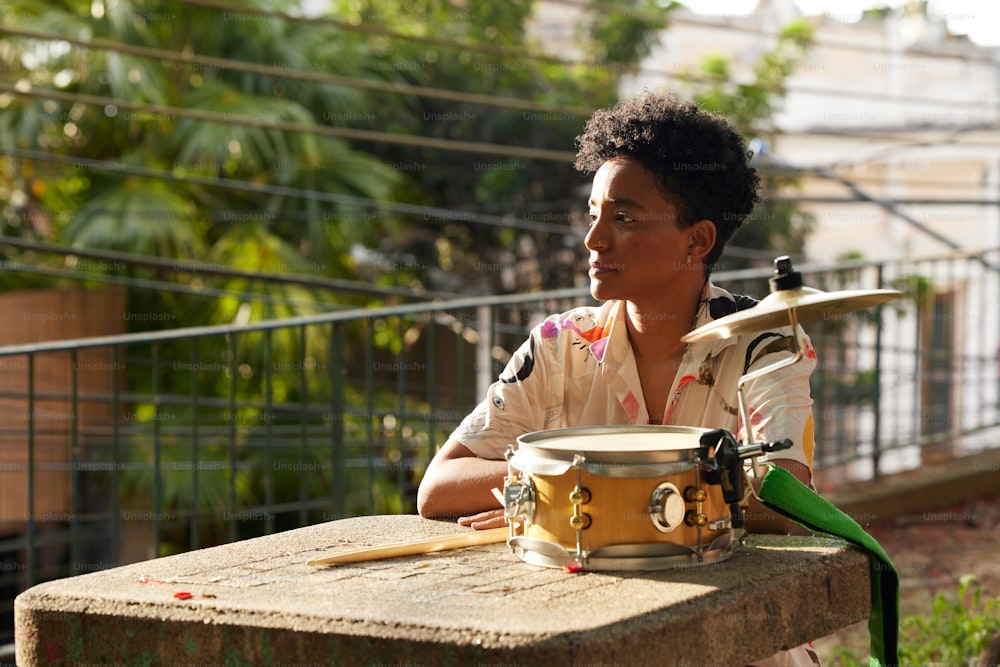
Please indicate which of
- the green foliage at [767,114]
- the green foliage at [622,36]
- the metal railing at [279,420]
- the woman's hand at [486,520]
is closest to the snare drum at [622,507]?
the woman's hand at [486,520]

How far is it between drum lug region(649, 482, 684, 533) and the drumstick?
0.38 metres

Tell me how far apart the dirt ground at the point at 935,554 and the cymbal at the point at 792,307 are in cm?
300

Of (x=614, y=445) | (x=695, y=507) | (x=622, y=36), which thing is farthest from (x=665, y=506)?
(x=622, y=36)

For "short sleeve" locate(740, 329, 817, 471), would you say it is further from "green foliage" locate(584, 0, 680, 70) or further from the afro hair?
"green foliage" locate(584, 0, 680, 70)

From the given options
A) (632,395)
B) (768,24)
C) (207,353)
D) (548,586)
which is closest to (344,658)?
(548,586)

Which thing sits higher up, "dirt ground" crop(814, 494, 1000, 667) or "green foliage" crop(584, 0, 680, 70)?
"green foliage" crop(584, 0, 680, 70)

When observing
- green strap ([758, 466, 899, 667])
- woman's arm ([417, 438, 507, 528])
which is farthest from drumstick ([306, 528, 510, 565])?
green strap ([758, 466, 899, 667])

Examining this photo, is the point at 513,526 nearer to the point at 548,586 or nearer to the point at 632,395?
the point at 548,586

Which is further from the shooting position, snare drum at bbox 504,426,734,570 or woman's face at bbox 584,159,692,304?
woman's face at bbox 584,159,692,304

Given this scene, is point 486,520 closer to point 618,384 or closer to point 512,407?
point 512,407

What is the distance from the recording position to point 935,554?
20.8ft

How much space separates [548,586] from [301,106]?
32.2 feet

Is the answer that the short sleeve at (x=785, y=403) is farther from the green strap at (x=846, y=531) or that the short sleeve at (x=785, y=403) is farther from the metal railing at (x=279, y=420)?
the metal railing at (x=279, y=420)

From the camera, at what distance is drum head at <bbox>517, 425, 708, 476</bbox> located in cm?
191
